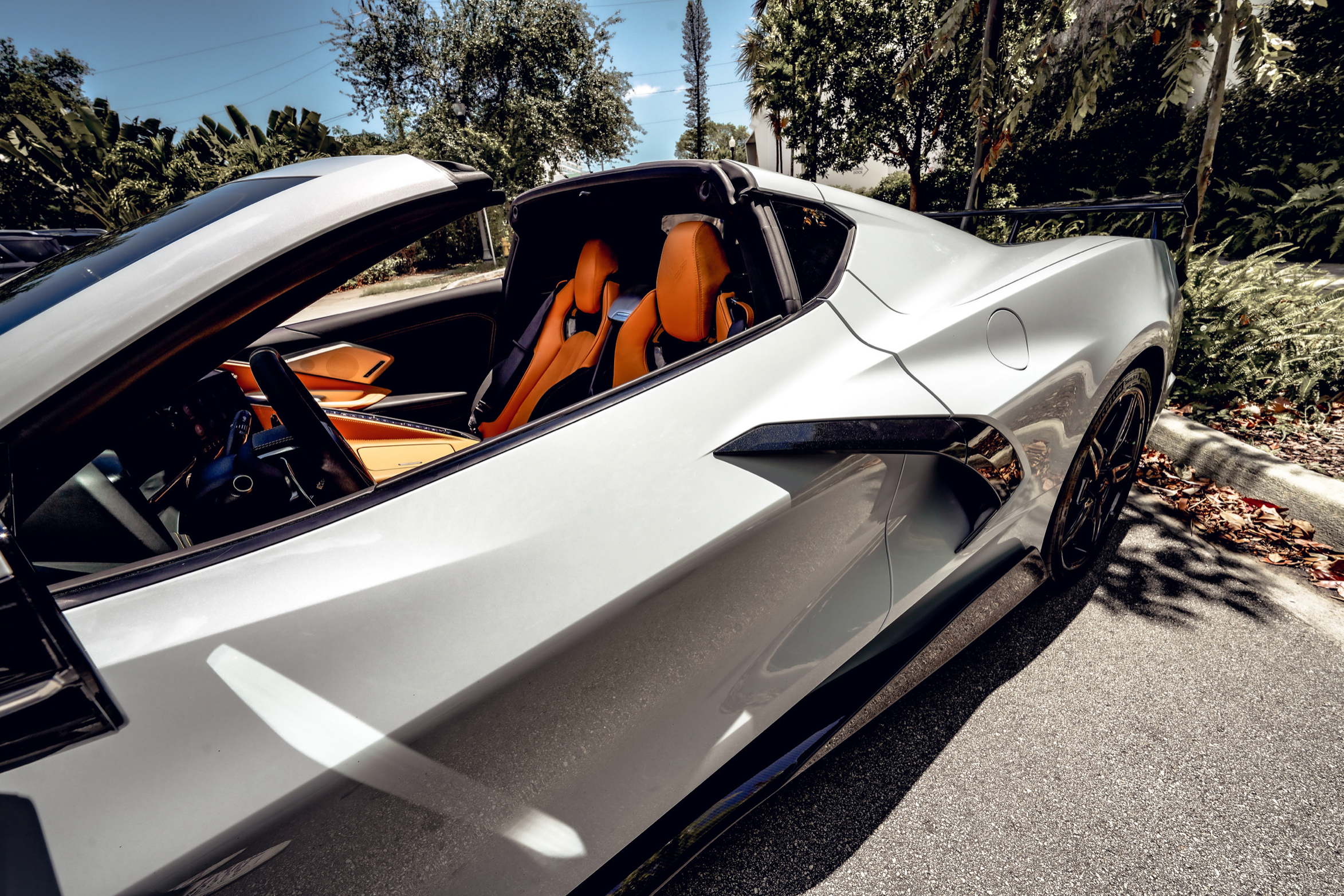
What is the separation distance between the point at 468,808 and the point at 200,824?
0.31 m

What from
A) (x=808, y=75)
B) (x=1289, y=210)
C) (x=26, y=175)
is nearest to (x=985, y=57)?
(x=1289, y=210)

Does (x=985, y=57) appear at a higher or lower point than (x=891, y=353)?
higher

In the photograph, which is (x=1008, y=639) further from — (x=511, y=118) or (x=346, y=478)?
(x=511, y=118)

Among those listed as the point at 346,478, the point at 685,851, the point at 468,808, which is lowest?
A: the point at 685,851

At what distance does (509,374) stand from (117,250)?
146cm

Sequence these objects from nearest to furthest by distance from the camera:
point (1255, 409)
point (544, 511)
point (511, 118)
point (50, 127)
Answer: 1. point (544, 511)
2. point (1255, 409)
3. point (511, 118)
4. point (50, 127)

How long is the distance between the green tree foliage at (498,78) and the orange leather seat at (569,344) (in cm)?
1560

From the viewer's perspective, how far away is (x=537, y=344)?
2.40 metres

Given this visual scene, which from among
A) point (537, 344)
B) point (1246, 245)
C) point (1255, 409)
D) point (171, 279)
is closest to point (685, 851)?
point (171, 279)

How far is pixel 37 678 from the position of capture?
1.89 ft

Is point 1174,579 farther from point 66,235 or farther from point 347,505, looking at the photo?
point 66,235

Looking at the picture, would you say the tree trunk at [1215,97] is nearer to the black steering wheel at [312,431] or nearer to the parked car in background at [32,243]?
the black steering wheel at [312,431]

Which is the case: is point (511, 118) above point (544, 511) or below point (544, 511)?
above

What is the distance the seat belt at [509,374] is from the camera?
2.42 metres
